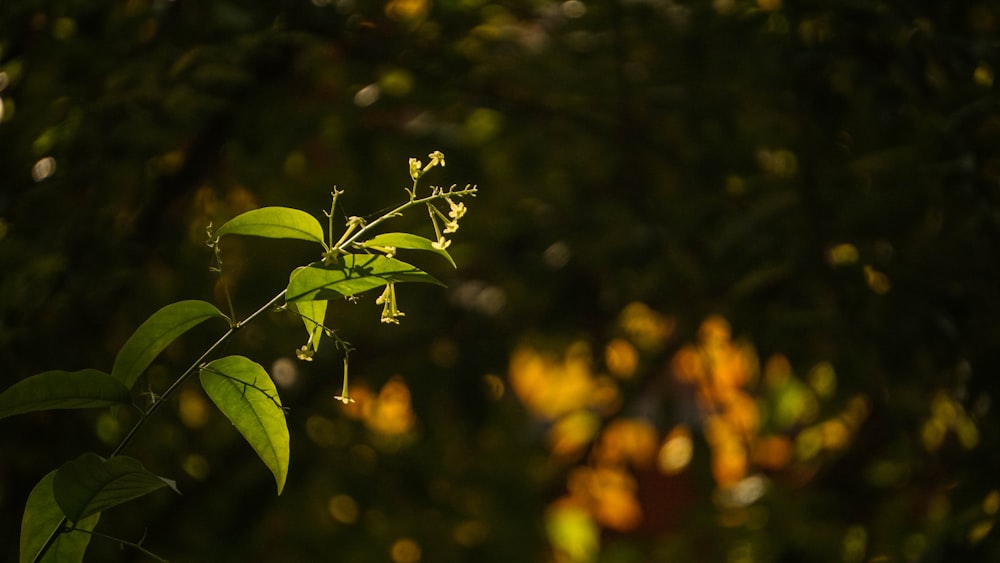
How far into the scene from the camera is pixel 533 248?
1.07 m

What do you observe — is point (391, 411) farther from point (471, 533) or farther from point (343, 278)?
point (343, 278)

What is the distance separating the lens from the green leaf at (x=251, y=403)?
0.35 meters

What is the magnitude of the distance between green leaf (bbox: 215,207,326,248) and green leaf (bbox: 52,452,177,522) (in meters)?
0.10

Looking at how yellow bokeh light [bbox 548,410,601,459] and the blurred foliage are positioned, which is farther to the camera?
yellow bokeh light [bbox 548,410,601,459]

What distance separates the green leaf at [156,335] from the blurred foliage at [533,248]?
385mm

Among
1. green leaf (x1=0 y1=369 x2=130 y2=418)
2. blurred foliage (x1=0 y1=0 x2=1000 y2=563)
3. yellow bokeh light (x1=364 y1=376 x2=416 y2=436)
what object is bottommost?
yellow bokeh light (x1=364 y1=376 x2=416 y2=436)

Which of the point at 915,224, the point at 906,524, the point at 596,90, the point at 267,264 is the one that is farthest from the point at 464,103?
the point at 906,524

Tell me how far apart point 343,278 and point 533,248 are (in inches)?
28.5

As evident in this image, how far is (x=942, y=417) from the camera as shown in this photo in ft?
3.51

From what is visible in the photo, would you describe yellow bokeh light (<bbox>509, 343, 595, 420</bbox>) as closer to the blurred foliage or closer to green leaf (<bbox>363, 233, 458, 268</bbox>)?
the blurred foliage

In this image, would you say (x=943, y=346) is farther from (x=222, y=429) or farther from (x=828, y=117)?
(x=222, y=429)

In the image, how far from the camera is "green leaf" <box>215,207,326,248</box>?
1.21 feet

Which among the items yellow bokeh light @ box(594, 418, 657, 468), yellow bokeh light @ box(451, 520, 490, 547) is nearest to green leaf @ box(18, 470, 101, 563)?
yellow bokeh light @ box(451, 520, 490, 547)

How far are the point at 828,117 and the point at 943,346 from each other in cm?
22
